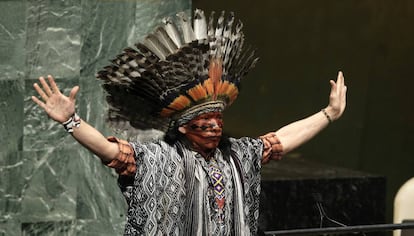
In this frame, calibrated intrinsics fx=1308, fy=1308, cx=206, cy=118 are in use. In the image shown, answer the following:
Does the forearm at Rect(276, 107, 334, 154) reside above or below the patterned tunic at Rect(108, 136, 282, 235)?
above

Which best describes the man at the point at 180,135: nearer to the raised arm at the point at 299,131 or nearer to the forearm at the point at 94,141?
the forearm at the point at 94,141

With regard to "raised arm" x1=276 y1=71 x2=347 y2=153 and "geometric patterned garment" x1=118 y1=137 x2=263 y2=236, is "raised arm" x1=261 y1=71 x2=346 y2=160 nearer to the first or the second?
"raised arm" x1=276 y1=71 x2=347 y2=153

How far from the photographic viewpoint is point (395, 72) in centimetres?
1038

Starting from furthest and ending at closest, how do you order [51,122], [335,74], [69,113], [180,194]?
[335,74] < [51,122] < [180,194] < [69,113]

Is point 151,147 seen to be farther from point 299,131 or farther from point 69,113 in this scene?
point 299,131

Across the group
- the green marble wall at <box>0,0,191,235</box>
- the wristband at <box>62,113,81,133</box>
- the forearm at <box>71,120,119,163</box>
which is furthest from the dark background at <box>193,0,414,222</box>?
the wristband at <box>62,113,81,133</box>

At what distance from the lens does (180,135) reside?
6.08 m

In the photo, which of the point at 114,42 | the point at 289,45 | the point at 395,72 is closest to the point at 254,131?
the point at 289,45

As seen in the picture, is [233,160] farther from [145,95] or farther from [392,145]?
[392,145]

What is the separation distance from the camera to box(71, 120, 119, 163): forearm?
5719mm

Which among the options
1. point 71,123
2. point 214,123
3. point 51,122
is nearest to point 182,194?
point 214,123

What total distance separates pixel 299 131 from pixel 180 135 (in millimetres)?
640

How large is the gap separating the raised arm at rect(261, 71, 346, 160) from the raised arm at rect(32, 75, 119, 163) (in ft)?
2.80

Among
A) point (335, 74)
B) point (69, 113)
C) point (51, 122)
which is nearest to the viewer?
point (69, 113)
